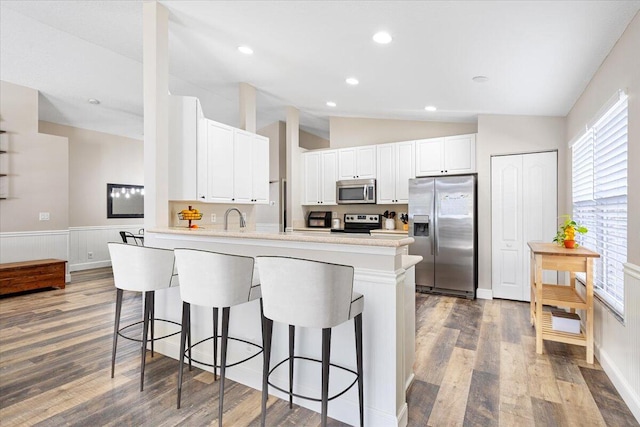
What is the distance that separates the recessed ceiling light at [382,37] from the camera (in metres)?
2.75

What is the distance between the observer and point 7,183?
16.6ft

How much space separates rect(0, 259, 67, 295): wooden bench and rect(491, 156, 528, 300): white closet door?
641cm

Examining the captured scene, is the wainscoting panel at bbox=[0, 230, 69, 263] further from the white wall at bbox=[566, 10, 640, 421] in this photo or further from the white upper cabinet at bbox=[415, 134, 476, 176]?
the white wall at bbox=[566, 10, 640, 421]

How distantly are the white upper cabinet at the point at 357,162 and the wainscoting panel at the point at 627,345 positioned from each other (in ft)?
12.0

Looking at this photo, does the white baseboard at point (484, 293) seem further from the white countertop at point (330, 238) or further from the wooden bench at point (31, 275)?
the wooden bench at point (31, 275)

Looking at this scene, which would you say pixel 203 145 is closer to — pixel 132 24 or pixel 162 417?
pixel 132 24

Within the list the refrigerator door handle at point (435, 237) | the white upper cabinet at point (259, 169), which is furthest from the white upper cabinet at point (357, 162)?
the white upper cabinet at point (259, 169)

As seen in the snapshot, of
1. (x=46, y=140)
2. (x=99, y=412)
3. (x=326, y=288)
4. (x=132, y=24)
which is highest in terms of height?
(x=132, y=24)

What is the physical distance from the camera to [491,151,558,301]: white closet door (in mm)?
4281

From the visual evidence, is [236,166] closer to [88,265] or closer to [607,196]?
[607,196]

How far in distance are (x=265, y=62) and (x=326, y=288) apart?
3125mm

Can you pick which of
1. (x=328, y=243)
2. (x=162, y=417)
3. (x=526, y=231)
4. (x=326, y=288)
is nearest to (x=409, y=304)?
(x=328, y=243)

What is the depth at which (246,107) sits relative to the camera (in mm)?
4668

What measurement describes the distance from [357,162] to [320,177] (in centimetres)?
77
